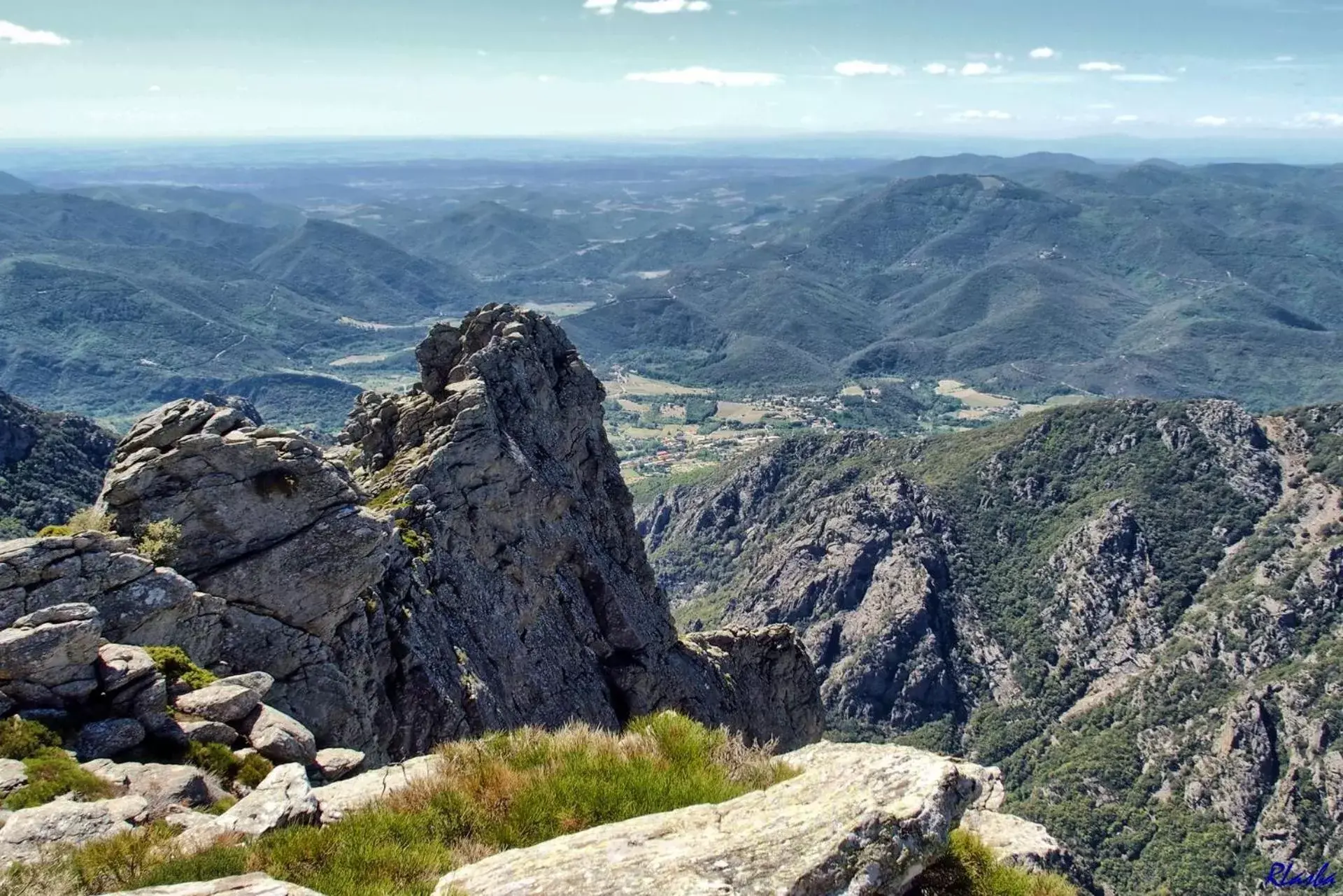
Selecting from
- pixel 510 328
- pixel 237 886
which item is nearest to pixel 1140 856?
pixel 510 328

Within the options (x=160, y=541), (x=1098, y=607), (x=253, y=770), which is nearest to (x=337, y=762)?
(x=253, y=770)

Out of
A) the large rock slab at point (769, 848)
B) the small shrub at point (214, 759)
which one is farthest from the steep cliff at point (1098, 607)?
the small shrub at point (214, 759)

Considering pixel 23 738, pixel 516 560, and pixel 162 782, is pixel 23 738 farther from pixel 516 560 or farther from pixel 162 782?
pixel 516 560

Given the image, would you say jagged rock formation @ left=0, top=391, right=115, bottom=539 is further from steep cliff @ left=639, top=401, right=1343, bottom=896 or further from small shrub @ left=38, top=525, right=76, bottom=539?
small shrub @ left=38, top=525, right=76, bottom=539

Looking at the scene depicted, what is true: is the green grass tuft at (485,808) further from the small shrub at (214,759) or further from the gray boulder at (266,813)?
the small shrub at (214,759)

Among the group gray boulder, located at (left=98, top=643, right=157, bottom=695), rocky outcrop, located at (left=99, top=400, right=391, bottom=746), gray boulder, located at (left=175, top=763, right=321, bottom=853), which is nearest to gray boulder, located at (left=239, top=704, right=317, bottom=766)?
gray boulder, located at (left=98, top=643, right=157, bottom=695)

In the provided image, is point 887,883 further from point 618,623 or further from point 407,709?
point 618,623
